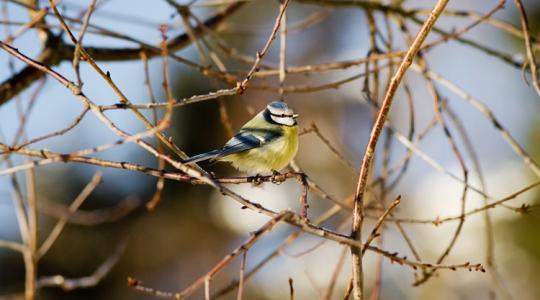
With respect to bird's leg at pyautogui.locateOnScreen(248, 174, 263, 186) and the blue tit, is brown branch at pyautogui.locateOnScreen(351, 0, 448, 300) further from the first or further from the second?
the blue tit

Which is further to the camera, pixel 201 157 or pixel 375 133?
pixel 201 157

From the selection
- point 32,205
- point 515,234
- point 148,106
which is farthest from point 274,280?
point 148,106

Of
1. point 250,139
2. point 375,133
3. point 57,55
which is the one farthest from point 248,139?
point 375,133

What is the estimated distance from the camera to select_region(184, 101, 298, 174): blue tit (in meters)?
2.37

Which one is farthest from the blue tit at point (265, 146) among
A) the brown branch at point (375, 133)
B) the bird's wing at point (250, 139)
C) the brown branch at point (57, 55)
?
the brown branch at point (375, 133)

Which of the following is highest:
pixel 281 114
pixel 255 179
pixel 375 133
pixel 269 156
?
pixel 281 114

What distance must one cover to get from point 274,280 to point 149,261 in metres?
2.64

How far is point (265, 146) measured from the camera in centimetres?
244

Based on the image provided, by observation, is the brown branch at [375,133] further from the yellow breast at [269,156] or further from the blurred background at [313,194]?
the blurred background at [313,194]

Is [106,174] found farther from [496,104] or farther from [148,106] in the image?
[148,106]

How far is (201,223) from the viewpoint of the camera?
1105 cm

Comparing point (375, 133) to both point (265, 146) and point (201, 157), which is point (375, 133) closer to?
point (201, 157)

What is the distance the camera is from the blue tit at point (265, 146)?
237cm

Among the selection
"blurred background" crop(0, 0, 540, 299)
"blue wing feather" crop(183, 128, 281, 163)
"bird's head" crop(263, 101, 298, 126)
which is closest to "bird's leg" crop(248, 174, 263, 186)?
"blue wing feather" crop(183, 128, 281, 163)
